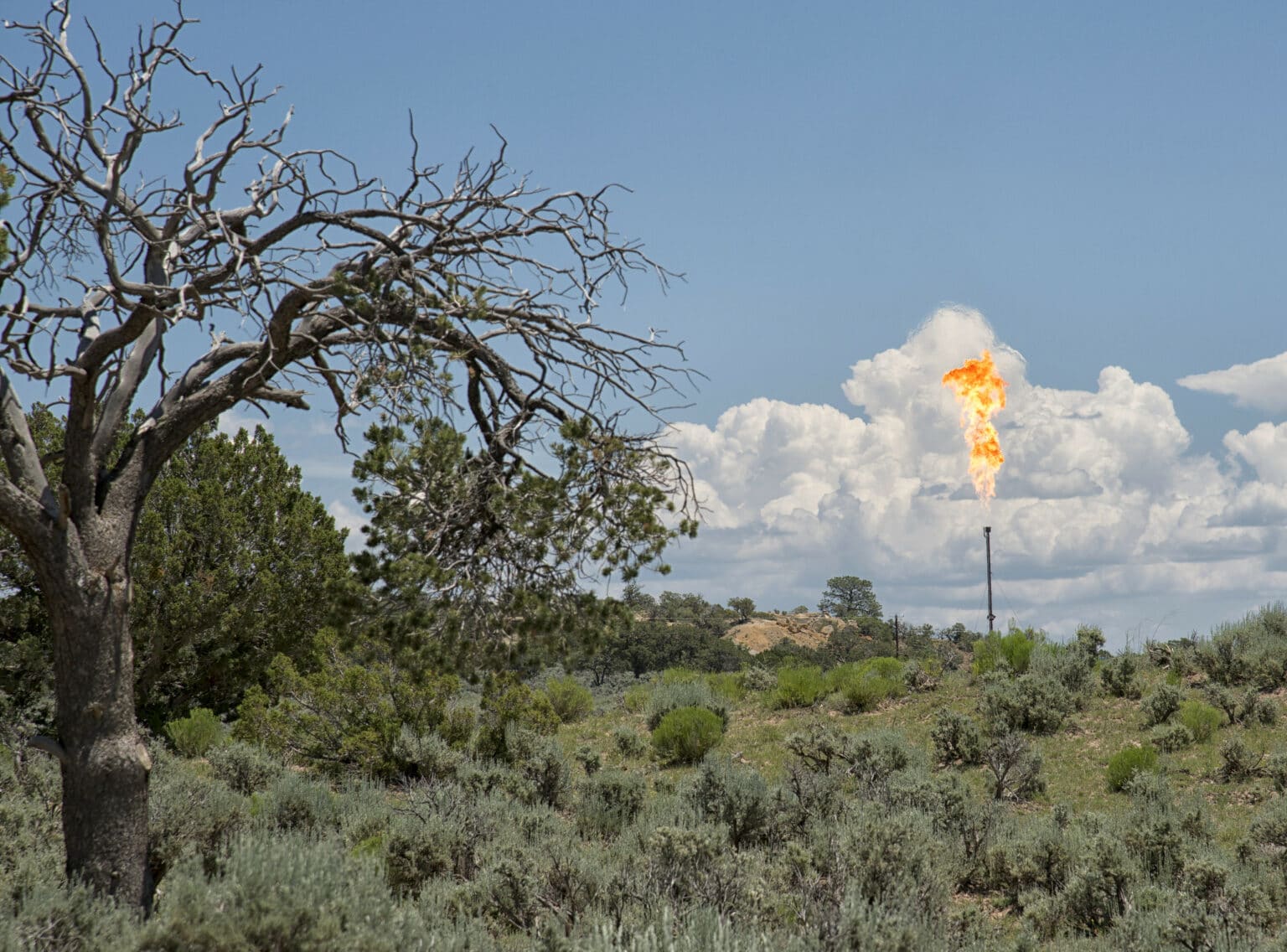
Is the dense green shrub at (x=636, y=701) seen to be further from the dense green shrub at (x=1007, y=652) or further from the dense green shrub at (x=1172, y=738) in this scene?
the dense green shrub at (x=1172, y=738)

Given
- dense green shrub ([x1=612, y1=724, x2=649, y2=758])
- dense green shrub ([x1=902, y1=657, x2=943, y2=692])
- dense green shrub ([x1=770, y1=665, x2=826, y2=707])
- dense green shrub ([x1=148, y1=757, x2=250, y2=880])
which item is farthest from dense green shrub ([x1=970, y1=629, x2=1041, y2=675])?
dense green shrub ([x1=148, y1=757, x2=250, y2=880])

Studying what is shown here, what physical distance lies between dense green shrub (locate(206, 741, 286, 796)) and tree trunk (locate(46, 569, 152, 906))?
20.9 ft

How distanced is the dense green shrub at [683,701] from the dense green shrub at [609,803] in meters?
6.10

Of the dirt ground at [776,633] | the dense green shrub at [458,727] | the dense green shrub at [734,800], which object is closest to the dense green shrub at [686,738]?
the dense green shrub at [458,727]

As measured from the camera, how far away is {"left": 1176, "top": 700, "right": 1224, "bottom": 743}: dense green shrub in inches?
582

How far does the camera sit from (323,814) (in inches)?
430

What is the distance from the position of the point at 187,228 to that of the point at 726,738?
1243 centimetres

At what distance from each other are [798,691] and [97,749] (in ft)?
47.1

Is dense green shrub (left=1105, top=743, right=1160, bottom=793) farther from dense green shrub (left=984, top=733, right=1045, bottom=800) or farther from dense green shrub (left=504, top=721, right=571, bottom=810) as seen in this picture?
dense green shrub (left=504, top=721, right=571, bottom=810)

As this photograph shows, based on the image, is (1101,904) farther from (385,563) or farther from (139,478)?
(139,478)

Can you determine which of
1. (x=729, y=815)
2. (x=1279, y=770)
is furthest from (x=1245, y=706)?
(x=729, y=815)

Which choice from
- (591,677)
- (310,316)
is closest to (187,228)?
(310,316)

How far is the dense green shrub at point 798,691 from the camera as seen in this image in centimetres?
1939

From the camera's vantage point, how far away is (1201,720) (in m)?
14.9
